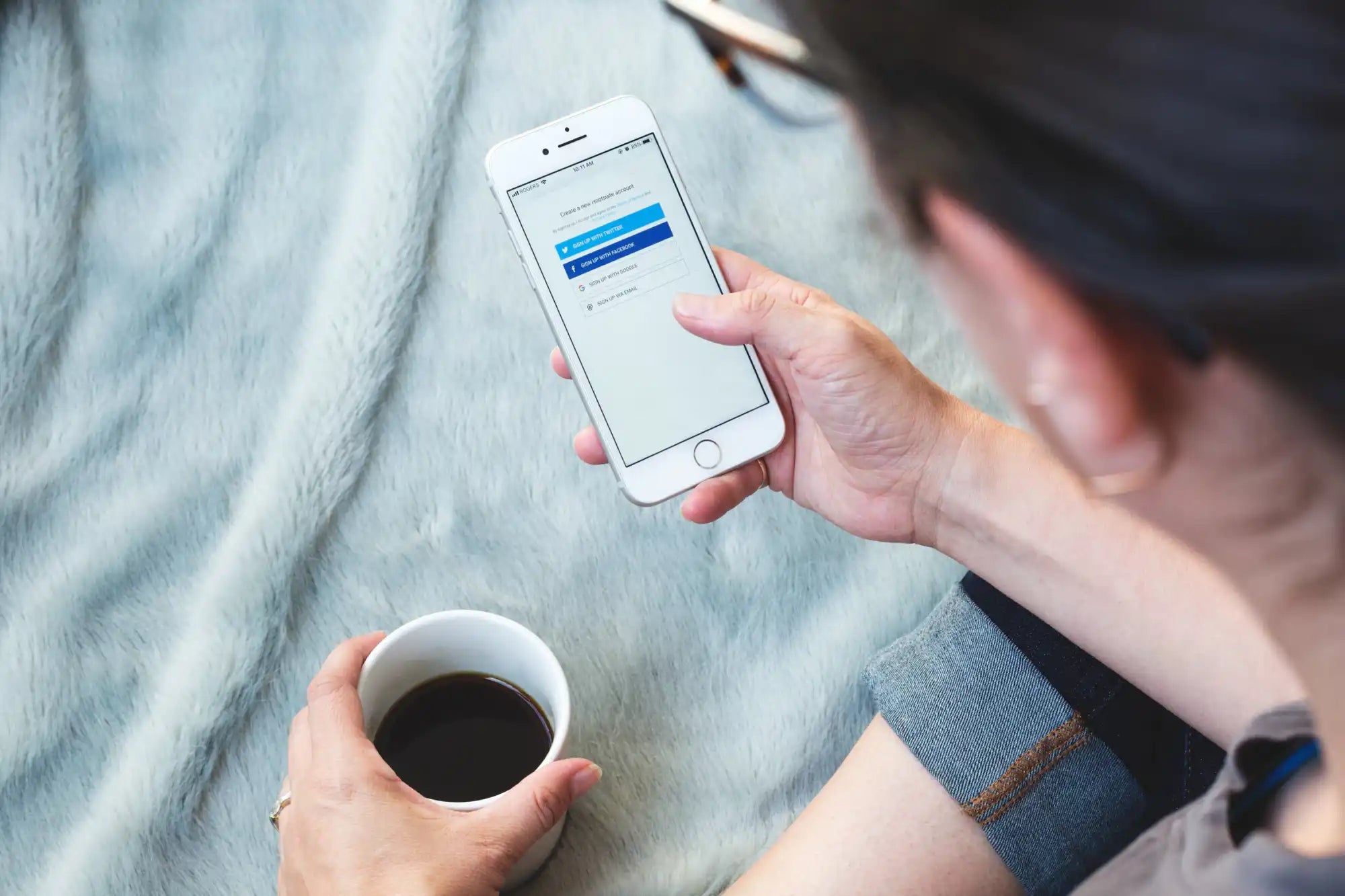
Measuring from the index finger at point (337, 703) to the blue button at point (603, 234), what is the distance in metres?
0.27

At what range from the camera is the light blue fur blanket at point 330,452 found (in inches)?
22.9

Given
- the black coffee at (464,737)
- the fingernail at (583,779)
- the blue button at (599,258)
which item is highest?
the blue button at (599,258)

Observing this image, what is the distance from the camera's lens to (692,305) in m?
0.59

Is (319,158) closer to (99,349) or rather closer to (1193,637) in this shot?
(99,349)

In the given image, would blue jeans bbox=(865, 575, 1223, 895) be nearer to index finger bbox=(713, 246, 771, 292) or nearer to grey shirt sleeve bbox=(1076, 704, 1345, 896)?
grey shirt sleeve bbox=(1076, 704, 1345, 896)

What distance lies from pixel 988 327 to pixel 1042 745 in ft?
1.08

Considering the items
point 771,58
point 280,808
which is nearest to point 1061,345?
point 771,58

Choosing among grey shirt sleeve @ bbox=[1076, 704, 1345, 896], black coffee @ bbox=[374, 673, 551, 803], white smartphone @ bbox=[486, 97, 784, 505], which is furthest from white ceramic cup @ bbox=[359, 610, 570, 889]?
grey shirt sleeve @ bbox=[1076, 704, 1345, 896]

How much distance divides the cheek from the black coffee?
32 cm

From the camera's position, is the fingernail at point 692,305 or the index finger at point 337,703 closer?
the index finger at point 337,703

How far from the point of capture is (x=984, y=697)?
0.55 meters

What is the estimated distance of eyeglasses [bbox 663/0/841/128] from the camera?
0.27m

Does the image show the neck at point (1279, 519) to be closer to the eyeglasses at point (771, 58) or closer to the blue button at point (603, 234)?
the eyeglasses at point (771, 58)

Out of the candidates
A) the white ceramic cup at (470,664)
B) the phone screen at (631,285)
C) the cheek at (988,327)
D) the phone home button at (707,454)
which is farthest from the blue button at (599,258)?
the cheek at (988,327)
